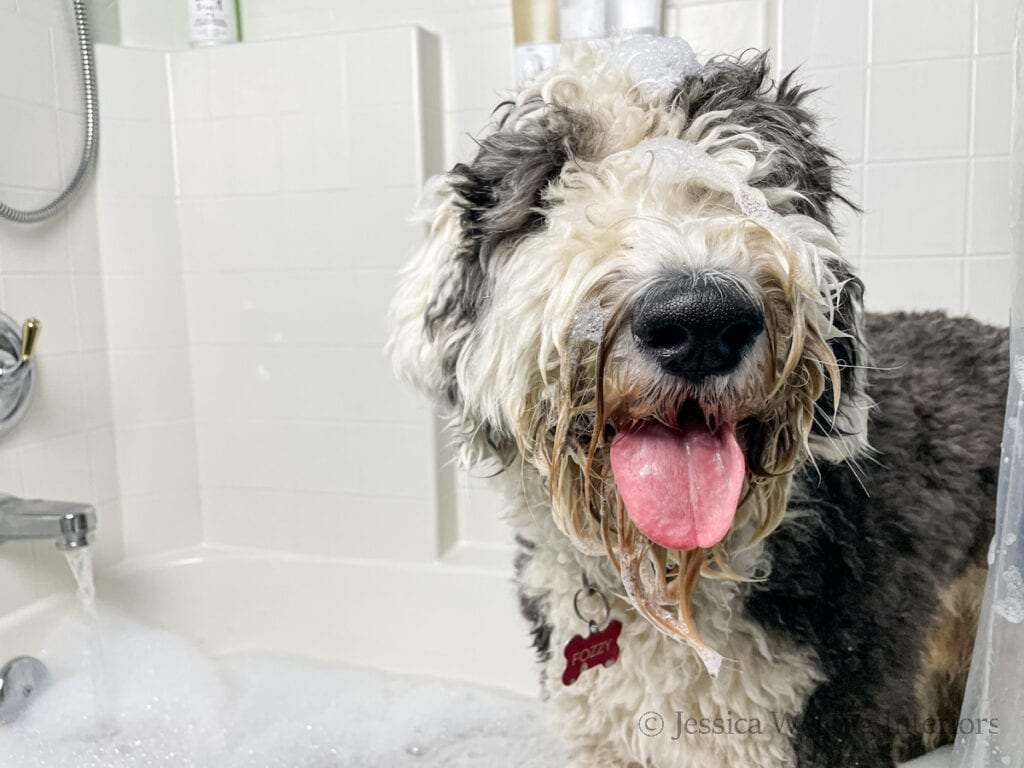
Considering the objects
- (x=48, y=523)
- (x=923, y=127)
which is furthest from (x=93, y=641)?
(x=923, y=127)

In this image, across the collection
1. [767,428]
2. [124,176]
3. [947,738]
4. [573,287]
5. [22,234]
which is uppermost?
[124,176]

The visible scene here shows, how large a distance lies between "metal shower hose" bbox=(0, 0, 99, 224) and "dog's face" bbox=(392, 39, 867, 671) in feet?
4.15

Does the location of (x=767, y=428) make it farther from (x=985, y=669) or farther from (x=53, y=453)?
(x=53, y=453)

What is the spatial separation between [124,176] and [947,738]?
214 centimetres

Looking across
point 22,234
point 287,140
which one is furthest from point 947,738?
point 22,234

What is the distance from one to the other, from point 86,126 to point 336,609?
1.41 meters

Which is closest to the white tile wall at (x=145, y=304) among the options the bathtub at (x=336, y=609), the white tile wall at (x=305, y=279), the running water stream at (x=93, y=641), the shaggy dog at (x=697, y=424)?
the white tile wall at (x=305, y=279)

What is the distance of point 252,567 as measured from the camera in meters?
2.12

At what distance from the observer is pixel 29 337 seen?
65.6 inches

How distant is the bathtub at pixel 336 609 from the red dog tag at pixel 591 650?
894 millimetres

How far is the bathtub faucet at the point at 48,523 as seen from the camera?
1.64m

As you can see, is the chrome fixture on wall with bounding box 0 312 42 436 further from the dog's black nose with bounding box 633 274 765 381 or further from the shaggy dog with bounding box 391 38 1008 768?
the dog's black nose with bounding box 633 274 765 381

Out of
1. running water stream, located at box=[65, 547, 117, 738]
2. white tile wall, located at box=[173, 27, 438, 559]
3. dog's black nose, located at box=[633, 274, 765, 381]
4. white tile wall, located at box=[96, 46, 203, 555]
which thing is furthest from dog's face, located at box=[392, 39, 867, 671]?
white tile wall, located at box=[96, 46, 203, 555]

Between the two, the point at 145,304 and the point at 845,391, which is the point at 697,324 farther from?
the point at 145,304
